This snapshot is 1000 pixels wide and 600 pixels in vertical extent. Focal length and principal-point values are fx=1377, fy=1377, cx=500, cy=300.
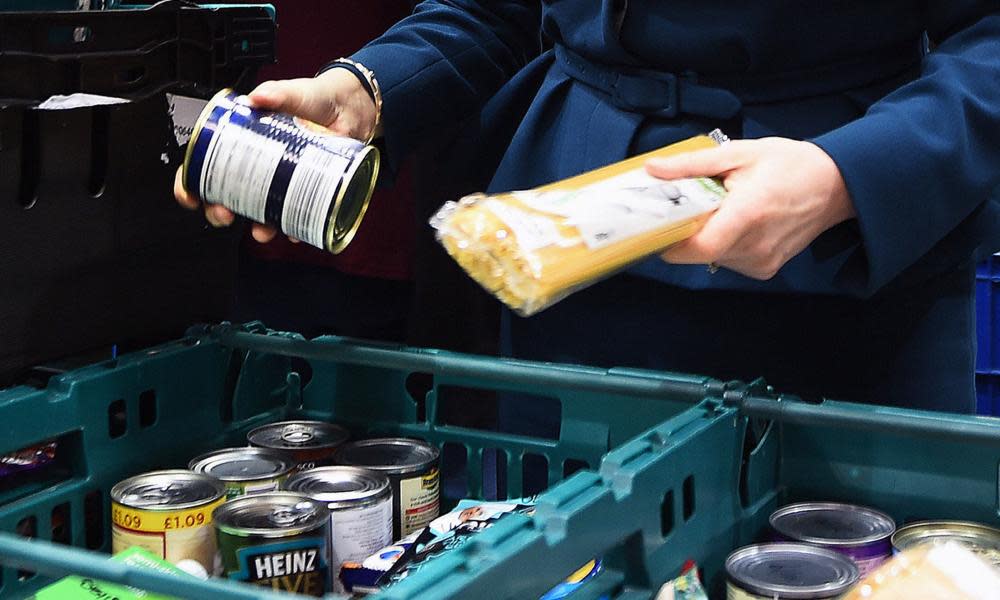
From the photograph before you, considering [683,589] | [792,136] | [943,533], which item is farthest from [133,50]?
[943,533]

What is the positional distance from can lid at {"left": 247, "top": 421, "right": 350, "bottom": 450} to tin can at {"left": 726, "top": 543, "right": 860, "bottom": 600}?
487mm

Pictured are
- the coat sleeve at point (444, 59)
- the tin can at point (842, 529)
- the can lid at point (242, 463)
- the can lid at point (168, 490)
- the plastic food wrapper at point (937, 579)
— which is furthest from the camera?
the coat sleeve at point (444, 59)

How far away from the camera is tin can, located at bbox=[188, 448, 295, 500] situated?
4.22ft

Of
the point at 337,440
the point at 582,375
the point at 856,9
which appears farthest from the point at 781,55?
the point at 337,440

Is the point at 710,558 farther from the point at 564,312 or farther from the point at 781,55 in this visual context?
the point at 781,55

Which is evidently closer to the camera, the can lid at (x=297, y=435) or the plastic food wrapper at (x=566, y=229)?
the plastic food wrapper at (x=566, y=229)

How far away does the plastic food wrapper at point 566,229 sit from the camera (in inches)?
38.4

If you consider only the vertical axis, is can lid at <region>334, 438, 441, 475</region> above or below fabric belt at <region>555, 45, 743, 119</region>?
below

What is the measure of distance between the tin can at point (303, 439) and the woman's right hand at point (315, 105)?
0.22 metres

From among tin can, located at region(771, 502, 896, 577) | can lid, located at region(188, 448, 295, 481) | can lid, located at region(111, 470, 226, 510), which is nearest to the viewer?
tin can, located at region(771, 502, 896, 577)

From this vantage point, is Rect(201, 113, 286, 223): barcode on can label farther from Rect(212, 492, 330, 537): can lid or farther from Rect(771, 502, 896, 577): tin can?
Rect(771, 502, 896, 577): tin can

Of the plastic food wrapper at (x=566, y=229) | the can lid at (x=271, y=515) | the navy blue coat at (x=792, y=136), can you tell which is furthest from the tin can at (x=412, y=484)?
the plastic food wrapper at (x=566, y=229)

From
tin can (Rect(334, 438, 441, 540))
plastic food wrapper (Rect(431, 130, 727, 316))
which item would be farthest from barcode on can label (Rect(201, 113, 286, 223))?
tin can (Rect(334, 438, 441, 540))

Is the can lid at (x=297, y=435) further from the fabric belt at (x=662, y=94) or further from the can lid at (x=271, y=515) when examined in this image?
the fabric belt at (x=662, y=94)
